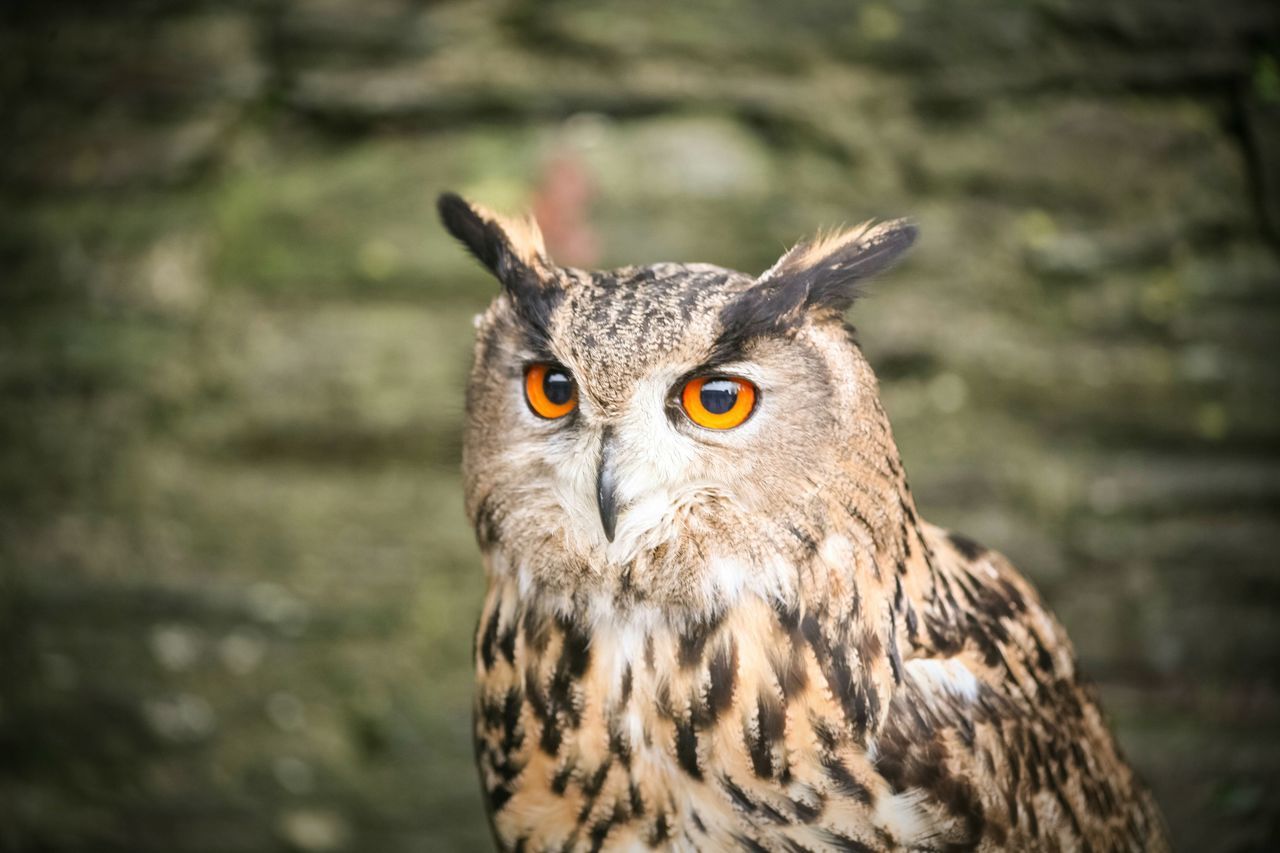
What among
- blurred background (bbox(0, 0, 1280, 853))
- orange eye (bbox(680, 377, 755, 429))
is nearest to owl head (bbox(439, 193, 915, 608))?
orange eye (bbox(680, 377, 755, 429))

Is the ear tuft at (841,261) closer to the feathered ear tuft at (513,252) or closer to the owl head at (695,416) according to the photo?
the owl head at (695,416)

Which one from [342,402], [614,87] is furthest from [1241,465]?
[342,402]

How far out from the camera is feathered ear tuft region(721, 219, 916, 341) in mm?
882

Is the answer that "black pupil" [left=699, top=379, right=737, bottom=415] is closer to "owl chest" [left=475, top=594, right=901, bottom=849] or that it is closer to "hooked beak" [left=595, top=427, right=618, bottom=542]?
"hooked beak" [left=595, top=427, right=618, bottom=542]

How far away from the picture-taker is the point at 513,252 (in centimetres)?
100

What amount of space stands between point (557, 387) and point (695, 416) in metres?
0.13

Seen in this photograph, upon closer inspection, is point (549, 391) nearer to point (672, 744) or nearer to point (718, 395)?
point (718, 395)

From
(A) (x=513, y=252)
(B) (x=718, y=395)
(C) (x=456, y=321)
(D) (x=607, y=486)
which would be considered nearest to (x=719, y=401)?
(B) (x=718, y=395)

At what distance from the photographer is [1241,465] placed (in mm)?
2197

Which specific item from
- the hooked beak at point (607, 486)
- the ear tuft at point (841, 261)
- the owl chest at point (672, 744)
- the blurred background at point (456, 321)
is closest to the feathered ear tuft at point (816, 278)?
the ear tuft at point (841, 261)

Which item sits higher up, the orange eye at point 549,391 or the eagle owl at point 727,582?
the orange eye at point 549,391

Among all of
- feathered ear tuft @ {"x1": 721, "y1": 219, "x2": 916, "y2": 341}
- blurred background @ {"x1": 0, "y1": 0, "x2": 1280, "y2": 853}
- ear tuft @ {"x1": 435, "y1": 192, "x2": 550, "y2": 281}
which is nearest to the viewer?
feathered ear tuft @ {"x1": 721, "y1": 219, "x2": 916, "y2": 341}

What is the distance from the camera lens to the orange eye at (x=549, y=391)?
956 mm

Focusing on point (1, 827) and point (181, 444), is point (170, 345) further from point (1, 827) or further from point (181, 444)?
point (1, 827)
